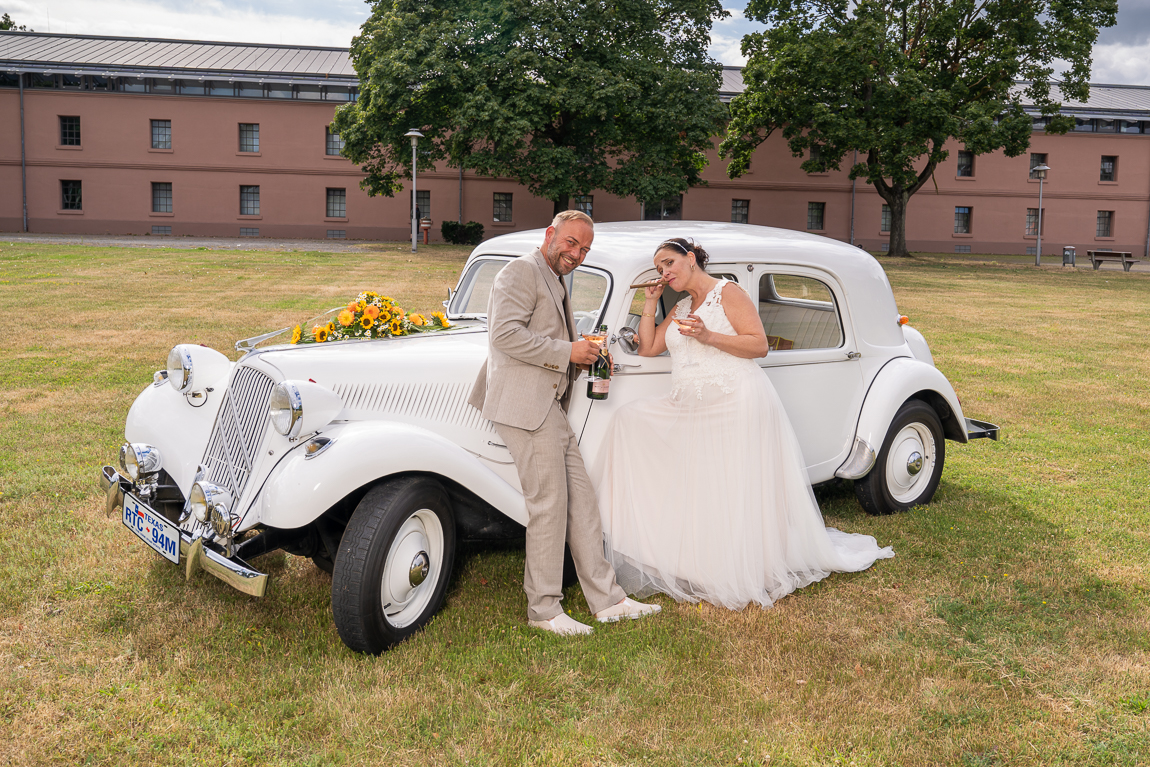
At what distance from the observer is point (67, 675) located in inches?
133

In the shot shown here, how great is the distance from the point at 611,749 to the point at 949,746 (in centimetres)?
126

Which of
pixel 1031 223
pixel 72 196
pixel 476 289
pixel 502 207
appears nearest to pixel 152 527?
pixel 476 289

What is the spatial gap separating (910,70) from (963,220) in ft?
52.8

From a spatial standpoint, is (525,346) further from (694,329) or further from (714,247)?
(714,247)

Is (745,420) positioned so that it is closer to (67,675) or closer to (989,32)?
(67,675)

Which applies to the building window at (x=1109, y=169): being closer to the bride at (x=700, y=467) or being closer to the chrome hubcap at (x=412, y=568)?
the bride at (x=700, y=467)

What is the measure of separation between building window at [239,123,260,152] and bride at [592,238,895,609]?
124ft

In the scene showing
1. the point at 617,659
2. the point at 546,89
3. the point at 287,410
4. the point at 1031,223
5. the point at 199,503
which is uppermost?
the point at 546,89

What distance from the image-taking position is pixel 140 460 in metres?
3.99

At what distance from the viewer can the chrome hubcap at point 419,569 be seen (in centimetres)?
362

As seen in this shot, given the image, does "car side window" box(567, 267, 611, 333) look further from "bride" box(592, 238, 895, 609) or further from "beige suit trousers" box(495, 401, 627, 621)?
"beige suit trousers" box(495, 401, 627, 621)

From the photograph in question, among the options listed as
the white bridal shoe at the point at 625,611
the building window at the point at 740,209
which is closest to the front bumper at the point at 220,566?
the white bridal shoe at the point at 625,611

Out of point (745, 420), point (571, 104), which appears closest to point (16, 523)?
point (745, 420)

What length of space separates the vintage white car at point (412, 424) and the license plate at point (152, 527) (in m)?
0.01
